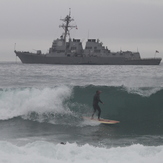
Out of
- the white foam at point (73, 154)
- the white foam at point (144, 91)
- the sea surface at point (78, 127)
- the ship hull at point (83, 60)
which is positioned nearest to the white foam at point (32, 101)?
the sea surface at point (78, 127)

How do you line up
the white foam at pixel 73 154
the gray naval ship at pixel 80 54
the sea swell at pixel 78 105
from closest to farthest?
the white foam at pixel 73 154 → the sea swell at pixel 78 105 → the gray naval ship at pixel 80 54

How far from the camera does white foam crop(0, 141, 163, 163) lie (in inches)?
303

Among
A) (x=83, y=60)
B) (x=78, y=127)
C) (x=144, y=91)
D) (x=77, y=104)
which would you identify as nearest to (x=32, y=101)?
(x=77, y=104)

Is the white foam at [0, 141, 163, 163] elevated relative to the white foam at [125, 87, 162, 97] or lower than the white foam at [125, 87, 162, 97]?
lower

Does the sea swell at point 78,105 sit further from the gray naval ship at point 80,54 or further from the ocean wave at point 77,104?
the gray naval ship at point 80,54

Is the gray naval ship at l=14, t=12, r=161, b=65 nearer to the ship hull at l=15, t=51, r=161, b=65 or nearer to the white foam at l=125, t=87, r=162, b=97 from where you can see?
the ship hull at l=15, t=51, r=161, b=65

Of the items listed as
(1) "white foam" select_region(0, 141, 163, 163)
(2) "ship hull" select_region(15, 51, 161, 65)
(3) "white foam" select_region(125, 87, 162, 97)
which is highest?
(2) "ship hull" select_region(15, 51, 161, 65)

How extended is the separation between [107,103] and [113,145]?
687cm

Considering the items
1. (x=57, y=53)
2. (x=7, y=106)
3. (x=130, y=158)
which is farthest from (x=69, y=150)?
(x=57, y=53)

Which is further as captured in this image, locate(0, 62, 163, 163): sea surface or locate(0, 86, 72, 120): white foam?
locate(0, 86, 72, 120): white foam

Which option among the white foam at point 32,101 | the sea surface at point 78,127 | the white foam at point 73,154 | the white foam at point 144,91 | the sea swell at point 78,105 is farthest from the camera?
the white foam at point 144,91

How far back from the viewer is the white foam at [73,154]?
7684 millimetres

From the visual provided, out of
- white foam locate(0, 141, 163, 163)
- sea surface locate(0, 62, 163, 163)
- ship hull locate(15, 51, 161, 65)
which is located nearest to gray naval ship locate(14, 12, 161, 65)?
ship hull locate(15, 51, 161, 65)

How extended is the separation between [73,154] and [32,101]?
8.16 meters
